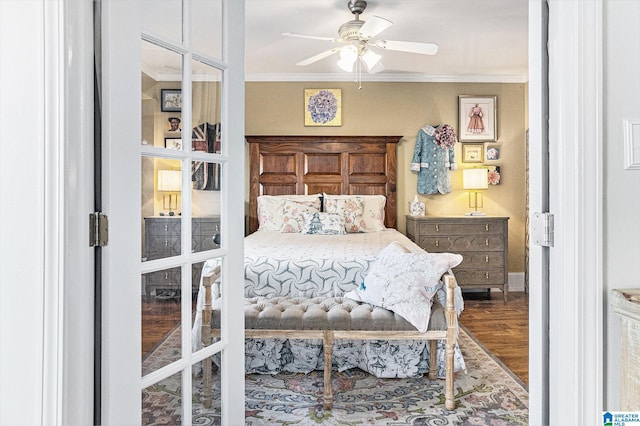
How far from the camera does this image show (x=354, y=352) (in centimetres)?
308

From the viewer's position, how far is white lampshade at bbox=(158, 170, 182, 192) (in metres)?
1.37

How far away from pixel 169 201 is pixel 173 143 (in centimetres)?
17

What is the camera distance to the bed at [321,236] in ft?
9.87

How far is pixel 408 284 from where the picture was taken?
2.64m

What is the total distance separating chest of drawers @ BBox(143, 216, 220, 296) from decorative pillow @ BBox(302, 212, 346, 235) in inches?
123

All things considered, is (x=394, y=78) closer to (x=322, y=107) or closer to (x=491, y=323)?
(x=322, y=107)

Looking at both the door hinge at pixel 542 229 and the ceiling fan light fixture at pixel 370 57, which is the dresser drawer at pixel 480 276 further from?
the door hinge at pixel 542 229

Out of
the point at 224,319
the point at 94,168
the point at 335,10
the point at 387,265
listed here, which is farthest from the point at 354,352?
the point at 335,10

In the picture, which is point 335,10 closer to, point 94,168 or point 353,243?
point 353,243

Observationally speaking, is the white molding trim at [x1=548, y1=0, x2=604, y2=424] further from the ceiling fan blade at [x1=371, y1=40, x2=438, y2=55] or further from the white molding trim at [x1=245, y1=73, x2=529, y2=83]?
the white molding trim at [x1=245, y1=73, x2=529, y2=83]

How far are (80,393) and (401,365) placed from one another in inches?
87.5

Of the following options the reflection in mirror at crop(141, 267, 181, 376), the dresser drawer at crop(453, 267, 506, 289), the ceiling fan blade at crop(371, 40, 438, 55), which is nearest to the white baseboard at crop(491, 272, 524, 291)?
the dresser drawer at crop(453, 267, 506, 289)

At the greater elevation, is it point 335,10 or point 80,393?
point 335,10

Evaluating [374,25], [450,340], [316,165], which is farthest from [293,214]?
[450,340]
